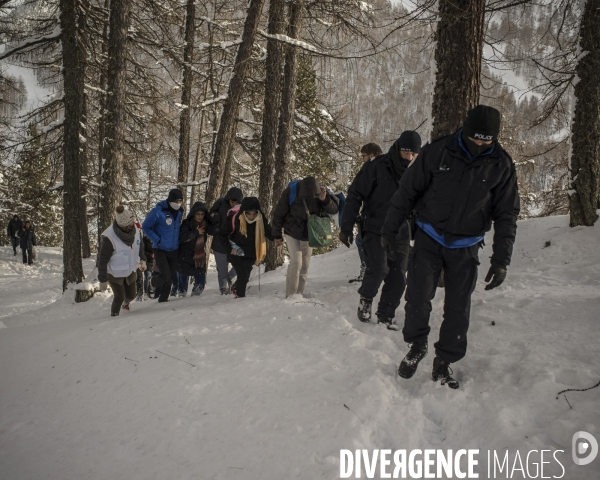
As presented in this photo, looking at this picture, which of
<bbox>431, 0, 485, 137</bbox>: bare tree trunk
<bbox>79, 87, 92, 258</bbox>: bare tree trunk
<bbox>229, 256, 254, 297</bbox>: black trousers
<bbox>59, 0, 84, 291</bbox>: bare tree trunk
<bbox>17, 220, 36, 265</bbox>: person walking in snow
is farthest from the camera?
<bbox>17, 220, 36, 265</bbox>: person walking in snow

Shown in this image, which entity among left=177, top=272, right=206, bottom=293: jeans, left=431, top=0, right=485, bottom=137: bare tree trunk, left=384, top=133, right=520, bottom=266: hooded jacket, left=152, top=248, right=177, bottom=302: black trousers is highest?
left=431, top=0, right=485, bottom=137: bare tree trunk

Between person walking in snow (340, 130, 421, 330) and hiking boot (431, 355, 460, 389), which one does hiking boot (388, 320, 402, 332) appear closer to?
person walking in snow (340, 130, 421, 330)

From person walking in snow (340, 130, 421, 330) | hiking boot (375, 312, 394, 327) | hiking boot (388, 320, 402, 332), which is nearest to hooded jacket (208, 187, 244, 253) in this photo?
person walking in snow (340, 130, 421, 330)

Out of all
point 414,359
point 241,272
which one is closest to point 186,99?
point 241,272

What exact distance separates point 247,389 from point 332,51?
8577 mm

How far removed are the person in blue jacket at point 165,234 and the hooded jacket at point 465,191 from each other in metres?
5.03

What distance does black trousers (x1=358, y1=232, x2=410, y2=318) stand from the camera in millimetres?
4285

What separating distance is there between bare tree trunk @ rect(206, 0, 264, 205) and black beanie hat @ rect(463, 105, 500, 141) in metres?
7.41

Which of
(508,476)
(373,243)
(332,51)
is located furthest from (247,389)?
(332,51)

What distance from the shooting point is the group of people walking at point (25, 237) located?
17.0 metres

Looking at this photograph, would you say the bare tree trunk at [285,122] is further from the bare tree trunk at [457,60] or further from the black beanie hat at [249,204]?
the bare tree trunk at [457,60]

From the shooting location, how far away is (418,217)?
10.3 feet

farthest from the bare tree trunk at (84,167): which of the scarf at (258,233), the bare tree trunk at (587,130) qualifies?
the bare tree trunk at (587,130)

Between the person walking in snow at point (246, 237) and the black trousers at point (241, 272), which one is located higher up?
the person walking in snow at point (246, 237)
